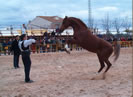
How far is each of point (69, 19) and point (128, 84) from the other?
310cm

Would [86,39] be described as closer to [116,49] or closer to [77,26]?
[77,26]

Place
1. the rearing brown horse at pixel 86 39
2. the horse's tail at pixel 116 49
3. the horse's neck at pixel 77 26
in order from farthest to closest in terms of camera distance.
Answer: the horse's tail at pixel 116 49 → the horse's neck at pixel 77 26 → the rearing brown horse at pixel 86 39

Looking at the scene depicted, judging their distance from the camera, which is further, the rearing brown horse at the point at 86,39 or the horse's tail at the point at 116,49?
the horse's tail at the point at 116,49

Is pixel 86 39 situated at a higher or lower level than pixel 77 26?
lower

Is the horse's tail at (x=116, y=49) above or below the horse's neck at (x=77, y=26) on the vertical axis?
below

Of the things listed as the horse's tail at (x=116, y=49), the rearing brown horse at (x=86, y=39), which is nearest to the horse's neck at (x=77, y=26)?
the rearing brown horse at (x=86, y=39)

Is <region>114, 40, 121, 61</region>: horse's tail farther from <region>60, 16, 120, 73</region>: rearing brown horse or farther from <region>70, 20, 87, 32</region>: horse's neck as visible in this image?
<region>70, 20, 87, 32</region>: horse's neck

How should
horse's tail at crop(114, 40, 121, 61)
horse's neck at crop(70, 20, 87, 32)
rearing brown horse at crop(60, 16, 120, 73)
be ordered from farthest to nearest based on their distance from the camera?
horse's tail at crop(114, 40, 121, 61) < horse's neck at crop(70, 20, 87, 32) < rearing brown horse at crop(60, 16, 120, 73)

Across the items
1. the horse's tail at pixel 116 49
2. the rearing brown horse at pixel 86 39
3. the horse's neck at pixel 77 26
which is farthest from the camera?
the horse's tail at pixel 116 49

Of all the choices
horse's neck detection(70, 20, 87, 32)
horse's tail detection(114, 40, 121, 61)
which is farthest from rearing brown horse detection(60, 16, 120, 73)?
horse's tail detection(114, 40, 121, 61)

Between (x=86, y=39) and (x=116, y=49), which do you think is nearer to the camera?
(x=86, y=39)

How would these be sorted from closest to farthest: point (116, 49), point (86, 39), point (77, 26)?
point (86, 39) → point (77, 26) → point (116, 49)

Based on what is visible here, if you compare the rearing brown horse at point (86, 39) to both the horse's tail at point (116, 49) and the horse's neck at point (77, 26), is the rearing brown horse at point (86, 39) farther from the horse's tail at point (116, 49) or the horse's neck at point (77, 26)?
the horse's tail at point (116, 49)

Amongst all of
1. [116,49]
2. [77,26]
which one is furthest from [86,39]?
[116,49]
